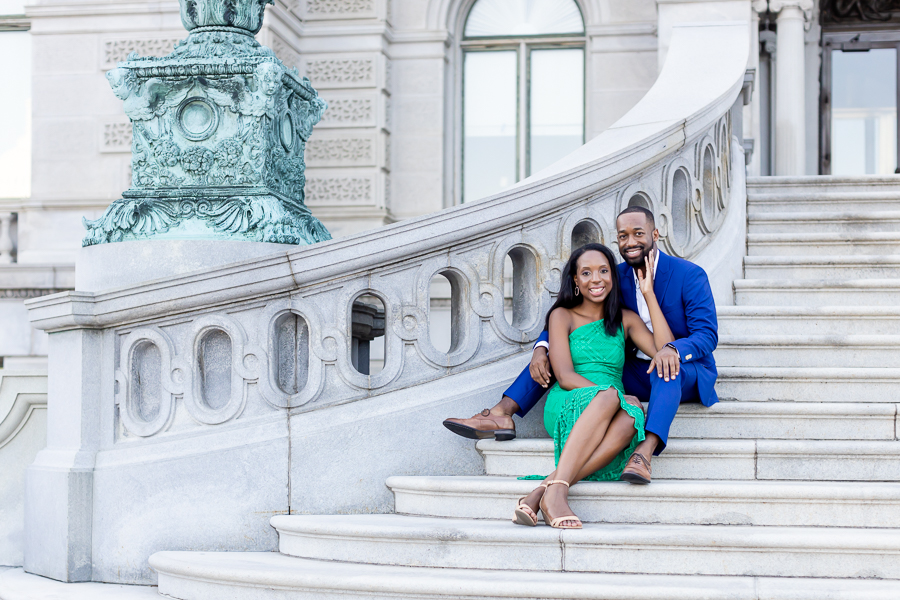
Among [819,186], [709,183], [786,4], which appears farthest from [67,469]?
[786,4]

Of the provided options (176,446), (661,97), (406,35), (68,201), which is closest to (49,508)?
(176,446)

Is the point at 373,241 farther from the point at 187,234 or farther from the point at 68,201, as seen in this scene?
the point at 68,201

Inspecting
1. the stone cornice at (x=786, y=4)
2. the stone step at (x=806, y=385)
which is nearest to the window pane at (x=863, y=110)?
the stone cornice at (x=786, y=4)

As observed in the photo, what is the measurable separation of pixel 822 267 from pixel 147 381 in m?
4.02

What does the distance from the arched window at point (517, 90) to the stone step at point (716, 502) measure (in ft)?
30.8

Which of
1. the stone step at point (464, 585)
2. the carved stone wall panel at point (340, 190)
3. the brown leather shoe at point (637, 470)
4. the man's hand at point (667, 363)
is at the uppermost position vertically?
the carved stone wall panel at point (340, 190)

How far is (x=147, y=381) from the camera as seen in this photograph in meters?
4.96

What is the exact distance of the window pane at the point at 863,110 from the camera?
1388 centimetres

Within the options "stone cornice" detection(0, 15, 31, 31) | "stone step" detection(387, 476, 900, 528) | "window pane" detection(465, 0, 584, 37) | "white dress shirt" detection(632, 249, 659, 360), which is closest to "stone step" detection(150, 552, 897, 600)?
"stone step" detection(387, 476, 900, 528)

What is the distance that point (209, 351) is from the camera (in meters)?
4.96

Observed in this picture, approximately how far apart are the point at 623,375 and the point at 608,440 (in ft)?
2.10

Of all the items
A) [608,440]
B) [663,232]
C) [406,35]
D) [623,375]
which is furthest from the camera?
[406,35]

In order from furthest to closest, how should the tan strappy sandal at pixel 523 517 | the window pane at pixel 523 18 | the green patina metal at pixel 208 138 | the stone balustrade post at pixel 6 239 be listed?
the window pane at pixel 523 18, the stone balustrade post at pixel 6 239, the green patina metal at pixel 208 138, the tan strappy sandal at pixel 523 517

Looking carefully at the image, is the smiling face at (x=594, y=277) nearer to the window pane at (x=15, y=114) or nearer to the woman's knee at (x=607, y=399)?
the woman's knee at (x=607, y=399)
